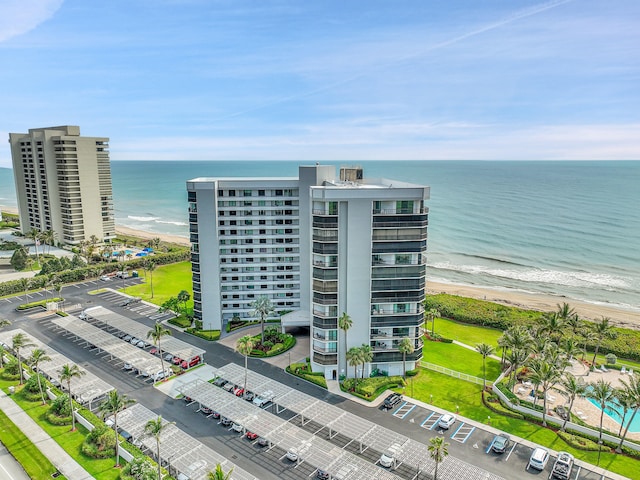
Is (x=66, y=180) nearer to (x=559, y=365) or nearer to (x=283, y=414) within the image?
(x=283, y=414)

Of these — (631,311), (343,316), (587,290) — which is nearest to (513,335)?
(343,316)

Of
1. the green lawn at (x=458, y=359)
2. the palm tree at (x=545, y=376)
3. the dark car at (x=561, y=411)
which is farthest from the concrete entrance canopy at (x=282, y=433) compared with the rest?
the green lawn at (x=458, y=359)

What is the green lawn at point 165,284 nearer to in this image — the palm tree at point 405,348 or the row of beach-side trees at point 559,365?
the palm tree at point 405,348

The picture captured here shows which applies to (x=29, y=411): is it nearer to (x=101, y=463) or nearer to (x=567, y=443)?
(x=101, y=463)

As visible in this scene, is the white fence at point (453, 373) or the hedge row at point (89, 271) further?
the hedge row at point (89, 271)

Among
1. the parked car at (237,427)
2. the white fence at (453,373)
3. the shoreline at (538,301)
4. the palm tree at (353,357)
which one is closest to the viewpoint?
the parked car at (237,427)

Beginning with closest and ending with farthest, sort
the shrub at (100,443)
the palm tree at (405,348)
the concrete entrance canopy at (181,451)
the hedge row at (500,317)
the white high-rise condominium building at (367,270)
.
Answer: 1. the concrete entrance canopy at (181,451)
2. the shrub at (100,443)
3. the white high-rise condominium building at (367,270)
4. the palm tree at (405,348)
5. the hedge row at (500,317)

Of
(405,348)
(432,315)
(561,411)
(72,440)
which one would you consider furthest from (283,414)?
(561,411)

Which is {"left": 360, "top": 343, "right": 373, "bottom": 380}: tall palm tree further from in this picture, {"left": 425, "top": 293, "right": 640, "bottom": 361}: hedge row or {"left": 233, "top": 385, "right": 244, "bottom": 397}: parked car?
{"left": 425, "top": 293, "right": 640, "bottom": 361}: hedge row
